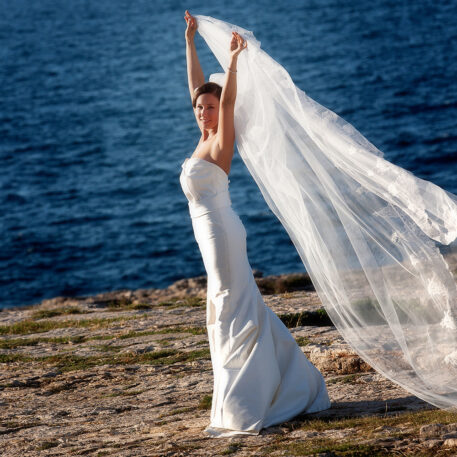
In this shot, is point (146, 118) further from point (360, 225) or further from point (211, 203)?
point (360, 225)

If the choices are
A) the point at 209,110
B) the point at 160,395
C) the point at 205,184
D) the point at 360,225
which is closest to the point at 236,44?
the point at 209,110

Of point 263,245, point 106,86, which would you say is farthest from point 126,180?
point 106,86

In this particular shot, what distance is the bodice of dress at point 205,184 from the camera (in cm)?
659

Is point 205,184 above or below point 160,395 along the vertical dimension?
above

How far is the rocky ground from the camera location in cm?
591

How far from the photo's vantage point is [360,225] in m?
6.59

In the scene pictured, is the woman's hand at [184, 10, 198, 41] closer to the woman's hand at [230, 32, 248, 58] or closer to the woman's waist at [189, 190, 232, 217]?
the woman's hand at [230, 32, 248, 58]

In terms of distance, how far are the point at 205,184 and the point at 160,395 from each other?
2.40 m

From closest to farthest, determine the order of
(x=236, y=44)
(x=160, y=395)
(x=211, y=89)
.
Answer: (x=236, y=44) < (x=211, y=89) < (x=160, y=395)

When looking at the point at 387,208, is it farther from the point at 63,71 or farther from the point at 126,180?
the point at 63,71

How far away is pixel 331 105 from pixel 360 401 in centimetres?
3858

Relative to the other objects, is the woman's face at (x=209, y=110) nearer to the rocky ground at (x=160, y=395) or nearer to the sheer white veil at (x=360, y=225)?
the sheer white veil at (x=360, y=225)

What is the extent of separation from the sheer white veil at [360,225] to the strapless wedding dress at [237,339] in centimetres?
45

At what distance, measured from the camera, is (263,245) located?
28125mm
